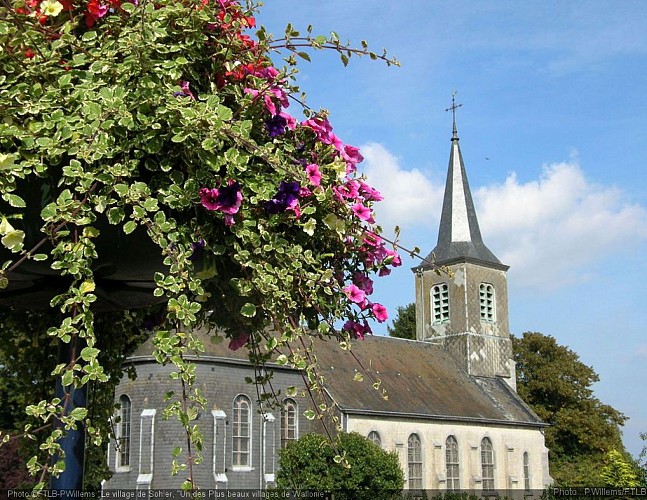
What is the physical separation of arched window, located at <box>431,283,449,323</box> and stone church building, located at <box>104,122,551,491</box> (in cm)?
6

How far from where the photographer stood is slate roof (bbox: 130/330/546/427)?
108ft

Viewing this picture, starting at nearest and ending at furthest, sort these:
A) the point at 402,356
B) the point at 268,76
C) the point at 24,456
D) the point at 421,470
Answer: the point at 268,76 < the point at 24,456 < the point at 421,470 < the point at 402,356

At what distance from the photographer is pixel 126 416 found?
96.6ft

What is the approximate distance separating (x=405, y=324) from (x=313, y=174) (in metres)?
58.8

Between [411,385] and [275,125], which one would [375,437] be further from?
[275,125]

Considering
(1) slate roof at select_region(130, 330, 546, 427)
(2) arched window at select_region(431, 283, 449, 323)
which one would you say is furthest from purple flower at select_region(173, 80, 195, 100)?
(2) arched window at select_region(431, 283, 449, 323)

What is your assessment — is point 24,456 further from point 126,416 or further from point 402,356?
point 402,356

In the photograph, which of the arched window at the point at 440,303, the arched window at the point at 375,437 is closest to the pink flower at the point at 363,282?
the arched window at the point at 375,437

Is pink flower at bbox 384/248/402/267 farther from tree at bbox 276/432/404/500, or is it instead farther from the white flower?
tree at bbox 276/432/404/500

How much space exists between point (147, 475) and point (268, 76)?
27.1 meters

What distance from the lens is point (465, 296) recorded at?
144 feet

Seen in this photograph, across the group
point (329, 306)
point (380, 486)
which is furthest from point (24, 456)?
point (380, 486)

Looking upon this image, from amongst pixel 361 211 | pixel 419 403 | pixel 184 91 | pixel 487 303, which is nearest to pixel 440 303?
pixel 487 303

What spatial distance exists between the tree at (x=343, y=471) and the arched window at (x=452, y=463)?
895 cm
